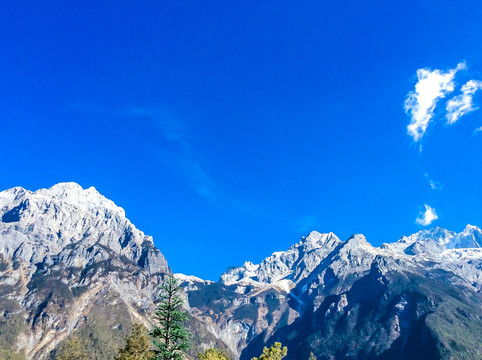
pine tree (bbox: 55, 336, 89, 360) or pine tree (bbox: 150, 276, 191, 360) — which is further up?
pine tree (bbox: 55, 336, 89, 360)

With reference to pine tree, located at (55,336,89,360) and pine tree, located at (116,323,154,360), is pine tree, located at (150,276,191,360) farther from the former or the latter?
pine tree, located at (55,336,89,360)

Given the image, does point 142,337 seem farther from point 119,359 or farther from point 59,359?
point 59,359

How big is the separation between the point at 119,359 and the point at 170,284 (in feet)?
89.4

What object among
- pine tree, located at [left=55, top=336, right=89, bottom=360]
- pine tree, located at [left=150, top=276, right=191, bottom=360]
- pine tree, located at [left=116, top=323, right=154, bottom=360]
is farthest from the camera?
pine tree, located at [left=55, top=336, right=89, bottom=360]

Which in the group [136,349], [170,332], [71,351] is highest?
[71,351]

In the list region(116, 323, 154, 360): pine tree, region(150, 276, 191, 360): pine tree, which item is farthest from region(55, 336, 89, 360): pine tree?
region(150, 276, 191, 360): pine tree

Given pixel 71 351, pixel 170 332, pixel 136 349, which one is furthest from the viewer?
pixel 71 351

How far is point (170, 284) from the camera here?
45844 millimetres

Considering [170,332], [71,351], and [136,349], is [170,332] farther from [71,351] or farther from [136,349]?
[71,351]

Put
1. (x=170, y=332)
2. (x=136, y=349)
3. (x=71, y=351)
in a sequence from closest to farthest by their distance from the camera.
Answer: (x=170, y=332), (x=136, y=349), (x=71, y=351)

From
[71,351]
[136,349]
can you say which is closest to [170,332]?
[136,349]

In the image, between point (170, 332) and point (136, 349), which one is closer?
point (170, 332)

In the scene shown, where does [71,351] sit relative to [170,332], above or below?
above

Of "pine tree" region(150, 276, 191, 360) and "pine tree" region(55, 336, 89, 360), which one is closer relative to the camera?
"pine tree" region(150, 276, 191, 360)
